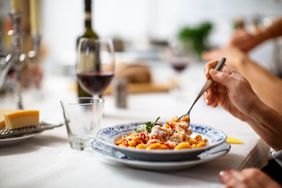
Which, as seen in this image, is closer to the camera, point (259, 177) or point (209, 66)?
point (259, 177)

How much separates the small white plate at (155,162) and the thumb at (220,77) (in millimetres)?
155

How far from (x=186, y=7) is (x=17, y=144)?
369 centimetres

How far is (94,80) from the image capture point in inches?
51.9

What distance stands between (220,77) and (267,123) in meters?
0.15

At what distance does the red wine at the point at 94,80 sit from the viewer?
1314mm

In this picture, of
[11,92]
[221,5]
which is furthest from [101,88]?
[221,5]

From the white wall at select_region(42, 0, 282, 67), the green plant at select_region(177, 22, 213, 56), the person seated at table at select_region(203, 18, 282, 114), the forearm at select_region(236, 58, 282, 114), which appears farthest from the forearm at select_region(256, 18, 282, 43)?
the white wall at select_region(42, 0, 282, 67)

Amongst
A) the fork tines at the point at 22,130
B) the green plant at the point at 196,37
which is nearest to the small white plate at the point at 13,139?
the fork tines at the point at 22,130

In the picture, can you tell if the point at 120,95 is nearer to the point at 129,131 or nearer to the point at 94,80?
the point at 94,80

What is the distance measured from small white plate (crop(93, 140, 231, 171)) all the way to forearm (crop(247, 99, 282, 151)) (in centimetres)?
11

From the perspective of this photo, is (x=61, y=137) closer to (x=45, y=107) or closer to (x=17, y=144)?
(x=17, y=144)

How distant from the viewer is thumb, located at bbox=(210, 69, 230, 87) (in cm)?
95

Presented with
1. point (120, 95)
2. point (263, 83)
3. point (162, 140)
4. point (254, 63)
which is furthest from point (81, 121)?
point (254, 63)

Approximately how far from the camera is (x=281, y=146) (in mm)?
960
